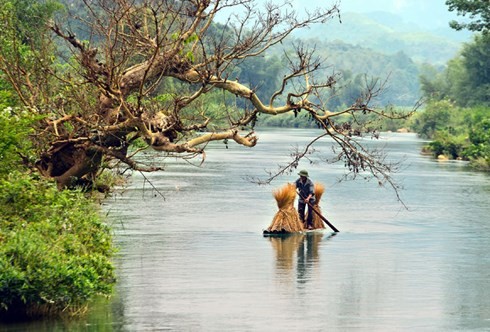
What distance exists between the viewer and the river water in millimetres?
18891

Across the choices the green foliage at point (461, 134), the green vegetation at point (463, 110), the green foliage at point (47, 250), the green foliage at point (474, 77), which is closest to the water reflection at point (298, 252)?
the green foliage at point (47, 250)

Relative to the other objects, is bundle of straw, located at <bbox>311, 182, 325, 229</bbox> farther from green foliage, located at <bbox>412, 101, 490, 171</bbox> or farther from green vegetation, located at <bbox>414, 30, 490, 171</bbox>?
green vegetation, located at <bbox>414, 30, 490, 171</bbox>

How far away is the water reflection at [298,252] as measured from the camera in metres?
24.2

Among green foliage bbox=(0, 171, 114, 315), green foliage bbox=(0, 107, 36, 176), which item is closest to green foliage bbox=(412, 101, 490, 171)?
green foliage bbox=(0, 107, 36, 176)

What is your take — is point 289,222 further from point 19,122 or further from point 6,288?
point 6,288

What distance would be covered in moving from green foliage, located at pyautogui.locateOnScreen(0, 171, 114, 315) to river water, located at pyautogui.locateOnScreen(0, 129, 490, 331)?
0.47 metres

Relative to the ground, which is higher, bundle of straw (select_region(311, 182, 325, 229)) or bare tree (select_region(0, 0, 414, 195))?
bare tree (select_region(0, 0, 414, 195))

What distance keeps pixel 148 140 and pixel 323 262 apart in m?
4.65

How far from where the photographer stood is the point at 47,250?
17.6 meters

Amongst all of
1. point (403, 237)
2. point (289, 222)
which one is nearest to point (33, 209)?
point (289, 222)

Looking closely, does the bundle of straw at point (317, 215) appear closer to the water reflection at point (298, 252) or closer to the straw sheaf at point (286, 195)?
the water reflection at point (298, 252)

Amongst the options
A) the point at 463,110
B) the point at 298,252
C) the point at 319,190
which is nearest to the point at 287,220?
the point at 319,190

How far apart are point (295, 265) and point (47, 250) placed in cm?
838

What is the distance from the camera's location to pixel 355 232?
3166cm
